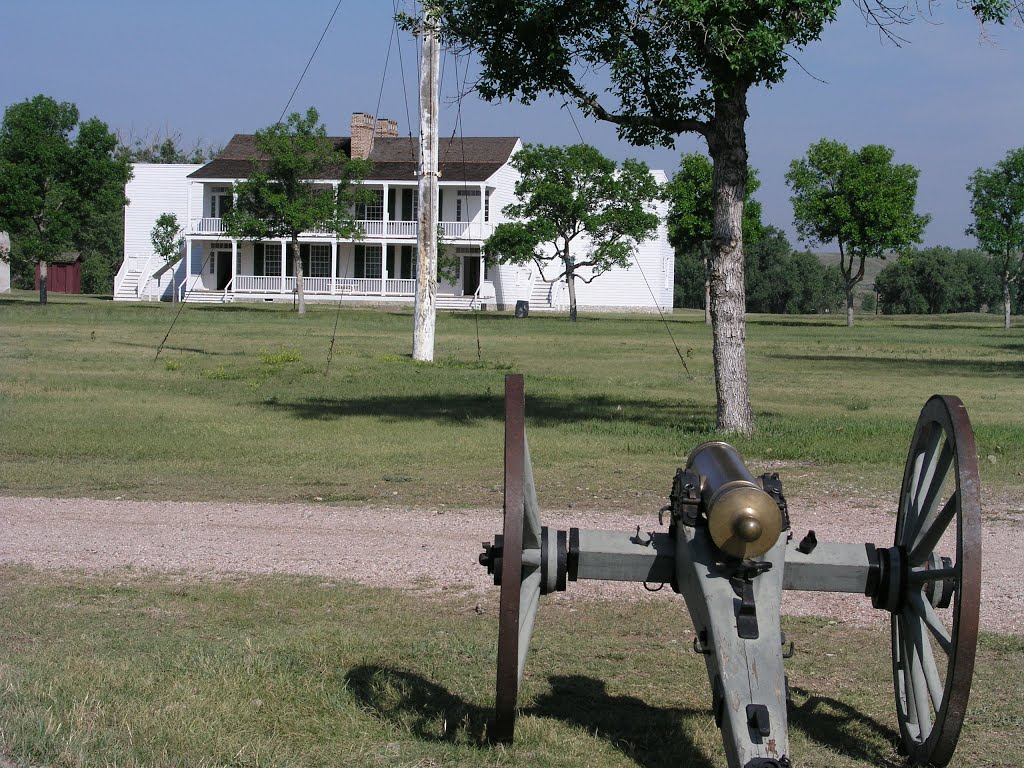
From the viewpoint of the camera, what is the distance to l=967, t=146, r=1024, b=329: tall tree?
5844 cm

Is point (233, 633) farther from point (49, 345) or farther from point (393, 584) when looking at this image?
point (49, 345)

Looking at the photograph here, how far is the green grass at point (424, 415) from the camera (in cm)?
1177

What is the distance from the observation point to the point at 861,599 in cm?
737

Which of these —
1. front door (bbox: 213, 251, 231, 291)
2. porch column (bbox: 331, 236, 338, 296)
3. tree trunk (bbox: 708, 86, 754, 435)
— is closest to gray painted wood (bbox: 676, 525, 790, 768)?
tree trunk (bbox: 708, 86, 754, 435)

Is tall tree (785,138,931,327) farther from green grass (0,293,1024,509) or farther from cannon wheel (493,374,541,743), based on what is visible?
cannon wheel (493,374,541,743)

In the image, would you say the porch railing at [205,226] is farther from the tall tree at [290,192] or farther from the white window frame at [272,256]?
the tall tree at [290,192]

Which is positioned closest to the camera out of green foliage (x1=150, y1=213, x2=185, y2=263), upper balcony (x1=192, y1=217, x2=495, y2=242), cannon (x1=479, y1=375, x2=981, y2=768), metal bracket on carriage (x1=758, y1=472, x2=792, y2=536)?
cannon (x1=479, y1=375, x2=981, y2=768)

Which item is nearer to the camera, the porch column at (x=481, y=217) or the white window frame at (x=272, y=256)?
the porch column at (x=481, y=217)

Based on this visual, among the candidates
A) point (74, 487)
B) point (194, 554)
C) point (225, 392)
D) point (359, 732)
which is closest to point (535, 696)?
point (359, 732)

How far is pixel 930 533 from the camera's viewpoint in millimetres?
4469

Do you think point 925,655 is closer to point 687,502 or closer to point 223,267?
point 687,502

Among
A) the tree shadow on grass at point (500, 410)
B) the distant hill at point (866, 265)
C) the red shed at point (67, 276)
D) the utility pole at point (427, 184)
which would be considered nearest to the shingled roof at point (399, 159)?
the red shed at point (67, 276)

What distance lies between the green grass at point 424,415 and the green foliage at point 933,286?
5900cm

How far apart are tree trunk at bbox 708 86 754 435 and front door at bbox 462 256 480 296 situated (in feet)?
179
